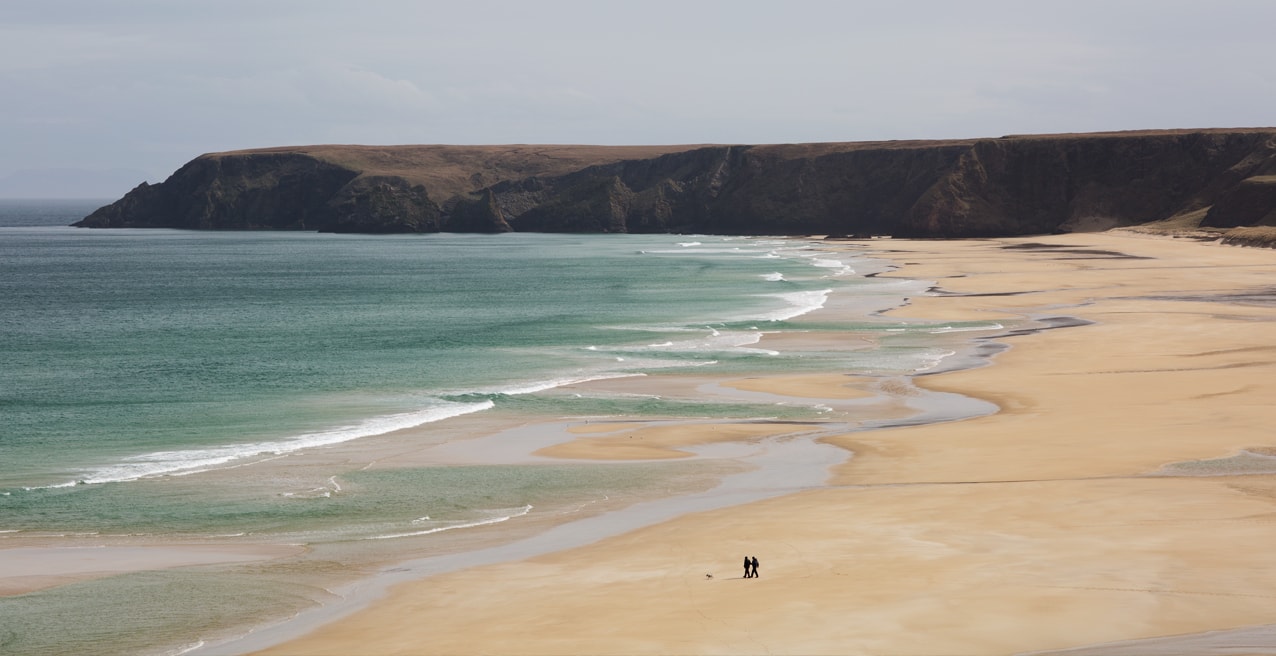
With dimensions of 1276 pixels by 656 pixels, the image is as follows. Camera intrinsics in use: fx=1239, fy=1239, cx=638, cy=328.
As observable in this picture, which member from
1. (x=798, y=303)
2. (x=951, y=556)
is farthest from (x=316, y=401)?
(x=798, y=303)

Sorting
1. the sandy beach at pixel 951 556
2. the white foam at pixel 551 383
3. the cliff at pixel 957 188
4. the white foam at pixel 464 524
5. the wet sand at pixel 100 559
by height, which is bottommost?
the white foam at pixel 464 524

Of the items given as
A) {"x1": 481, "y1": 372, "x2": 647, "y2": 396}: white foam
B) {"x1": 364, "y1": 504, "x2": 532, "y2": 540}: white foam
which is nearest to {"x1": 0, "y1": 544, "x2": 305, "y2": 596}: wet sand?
{"x1": 364, "y1": 504, "x2": 532, "y2": 540}: white foam

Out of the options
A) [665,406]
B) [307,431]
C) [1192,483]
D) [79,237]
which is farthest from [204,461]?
[79,237]

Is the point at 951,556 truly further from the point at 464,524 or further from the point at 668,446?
the point at 668,446

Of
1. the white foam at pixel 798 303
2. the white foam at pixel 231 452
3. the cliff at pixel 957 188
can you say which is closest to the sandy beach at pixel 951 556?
the white foam at pixel 231 452

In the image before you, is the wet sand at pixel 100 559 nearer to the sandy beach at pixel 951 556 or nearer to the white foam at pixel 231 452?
the sandy beach at pixel 951 556

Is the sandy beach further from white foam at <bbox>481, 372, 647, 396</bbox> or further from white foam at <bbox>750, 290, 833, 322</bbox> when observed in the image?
white foam at <bbox>750, 290, 833, 322</bbox>
